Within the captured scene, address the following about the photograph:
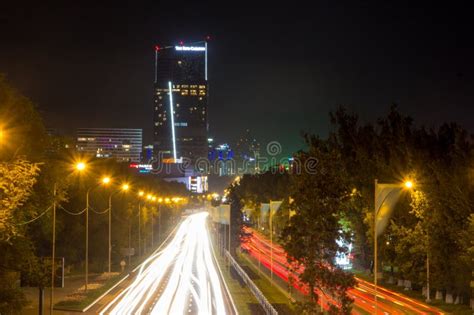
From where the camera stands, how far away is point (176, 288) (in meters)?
51.3

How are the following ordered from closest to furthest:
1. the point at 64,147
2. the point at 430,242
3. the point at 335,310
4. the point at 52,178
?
the point at 335,310, the point at 52,178, the point at 430,242, the point at 64,147

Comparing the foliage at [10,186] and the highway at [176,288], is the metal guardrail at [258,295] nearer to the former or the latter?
the highway at [176,288]

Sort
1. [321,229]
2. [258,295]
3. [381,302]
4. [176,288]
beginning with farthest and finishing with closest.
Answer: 1. [176,288]
2. [381,302]
3. [258,295]
4. [321,229]

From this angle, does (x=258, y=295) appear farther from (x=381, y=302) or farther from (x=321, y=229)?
(x=321, y=229)

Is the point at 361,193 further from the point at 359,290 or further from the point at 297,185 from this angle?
the point at 297,185

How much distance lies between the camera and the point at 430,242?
4384cm

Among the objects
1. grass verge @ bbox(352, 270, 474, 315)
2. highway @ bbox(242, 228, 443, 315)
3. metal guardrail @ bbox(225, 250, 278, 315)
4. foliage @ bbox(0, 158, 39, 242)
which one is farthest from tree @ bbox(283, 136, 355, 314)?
grass verge @ bbox(352, 270, 474, 315)

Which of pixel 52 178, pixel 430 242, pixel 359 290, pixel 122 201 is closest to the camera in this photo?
pixel 52 178

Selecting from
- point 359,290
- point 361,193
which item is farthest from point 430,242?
point 361,193

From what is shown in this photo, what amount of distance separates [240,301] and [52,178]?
519 inches

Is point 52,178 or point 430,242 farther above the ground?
point 52,178

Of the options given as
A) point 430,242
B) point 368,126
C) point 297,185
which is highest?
point 368,126

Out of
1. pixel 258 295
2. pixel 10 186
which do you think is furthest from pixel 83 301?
pixel 10 186

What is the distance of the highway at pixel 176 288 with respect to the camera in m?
40.1
